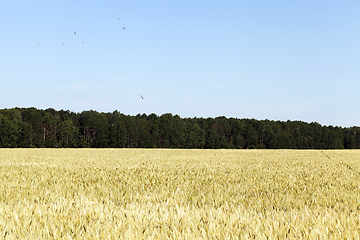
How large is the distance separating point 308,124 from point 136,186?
95.8 meters

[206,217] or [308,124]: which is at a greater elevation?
[308,124]

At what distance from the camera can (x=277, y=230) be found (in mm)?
3539

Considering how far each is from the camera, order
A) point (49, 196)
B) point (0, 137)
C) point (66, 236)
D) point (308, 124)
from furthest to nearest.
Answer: point (308, 124), point (0, 137), point (49, 196), point (66, 236)

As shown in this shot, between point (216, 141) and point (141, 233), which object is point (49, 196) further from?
point (216, 141)

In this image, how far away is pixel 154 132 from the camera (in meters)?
77.5

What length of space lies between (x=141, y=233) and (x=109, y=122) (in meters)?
76.3

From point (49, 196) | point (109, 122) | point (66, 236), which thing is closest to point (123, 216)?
point (66, 236)

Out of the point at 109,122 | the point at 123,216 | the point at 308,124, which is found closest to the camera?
the point at 123,216

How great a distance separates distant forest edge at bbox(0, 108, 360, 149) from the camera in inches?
2586

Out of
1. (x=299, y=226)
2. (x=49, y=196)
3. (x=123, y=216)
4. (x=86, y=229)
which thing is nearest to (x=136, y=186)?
(x=49, y=196)

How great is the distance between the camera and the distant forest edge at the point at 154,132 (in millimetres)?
65688

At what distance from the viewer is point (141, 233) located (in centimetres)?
339

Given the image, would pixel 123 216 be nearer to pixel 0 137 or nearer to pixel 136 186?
pixel 136 186

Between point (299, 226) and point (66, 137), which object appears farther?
point (66, 137)
